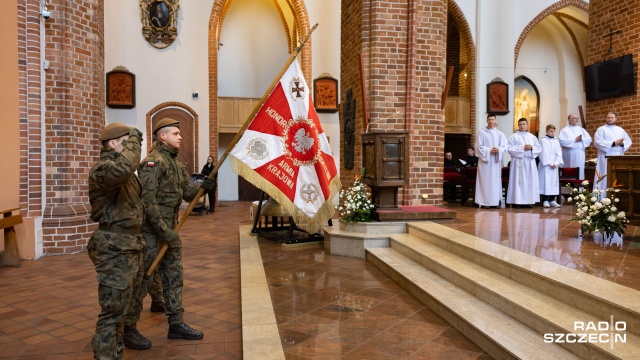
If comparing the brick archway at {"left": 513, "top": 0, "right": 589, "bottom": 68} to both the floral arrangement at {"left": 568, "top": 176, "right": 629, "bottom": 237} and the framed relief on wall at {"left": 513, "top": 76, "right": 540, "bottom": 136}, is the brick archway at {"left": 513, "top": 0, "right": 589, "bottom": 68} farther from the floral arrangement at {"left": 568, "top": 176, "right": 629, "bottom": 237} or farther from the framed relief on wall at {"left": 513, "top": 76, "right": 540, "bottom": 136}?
the floral arrangement at {"left": 568, "top": 176, "right": 629, "bottom": 237}

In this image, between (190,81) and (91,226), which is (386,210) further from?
(190,81)

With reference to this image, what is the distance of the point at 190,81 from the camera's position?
14.6 metres

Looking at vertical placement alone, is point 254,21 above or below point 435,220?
above

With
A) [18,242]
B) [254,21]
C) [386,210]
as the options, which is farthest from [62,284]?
[254,21]

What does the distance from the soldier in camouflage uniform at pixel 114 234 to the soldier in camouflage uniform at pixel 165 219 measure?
0.44 metres

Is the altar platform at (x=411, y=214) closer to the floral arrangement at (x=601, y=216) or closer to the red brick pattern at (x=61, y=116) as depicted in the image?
the floral arrangement at (x=601, y=216)

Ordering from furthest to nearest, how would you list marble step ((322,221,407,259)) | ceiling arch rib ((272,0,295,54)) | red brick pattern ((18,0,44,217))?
ceiling arch rib ((272,0,295,54))
red brick pattern ((18,0,44,217))
marble step ((322,221,407,259))

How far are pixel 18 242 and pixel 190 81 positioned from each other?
8724 millimetres

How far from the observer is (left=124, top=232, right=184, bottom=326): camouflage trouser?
373cm

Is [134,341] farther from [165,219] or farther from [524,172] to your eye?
[524,172]

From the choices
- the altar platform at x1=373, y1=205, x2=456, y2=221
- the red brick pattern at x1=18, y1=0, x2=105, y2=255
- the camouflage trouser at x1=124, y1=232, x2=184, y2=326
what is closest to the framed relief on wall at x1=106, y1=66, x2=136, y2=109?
the red brick pattern at x1=18, y1=0, x2=105, y2=255

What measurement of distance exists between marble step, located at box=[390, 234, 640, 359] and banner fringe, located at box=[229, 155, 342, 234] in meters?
1.68

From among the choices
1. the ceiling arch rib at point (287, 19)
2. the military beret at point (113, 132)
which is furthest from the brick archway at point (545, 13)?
the military beret at point (113, 132)

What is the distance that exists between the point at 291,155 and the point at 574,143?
7281 mm
